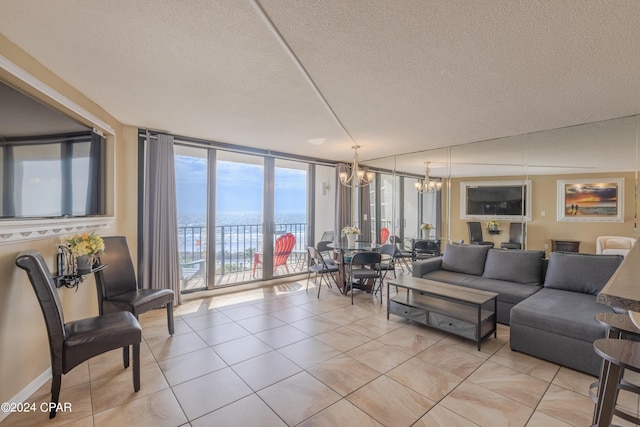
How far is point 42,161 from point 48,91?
56 centimetres

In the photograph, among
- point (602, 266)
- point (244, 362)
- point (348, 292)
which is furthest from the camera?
point (348, 292)

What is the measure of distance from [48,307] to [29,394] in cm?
84

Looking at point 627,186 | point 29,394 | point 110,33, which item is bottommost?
point 29,394

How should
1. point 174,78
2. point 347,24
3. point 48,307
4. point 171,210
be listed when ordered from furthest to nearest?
1. point 171,210
2. point 174,78
3. point 48,307
4. point 347,24

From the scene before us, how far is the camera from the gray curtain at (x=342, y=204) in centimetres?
600

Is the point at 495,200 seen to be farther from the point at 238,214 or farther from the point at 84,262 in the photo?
the point at 84,262

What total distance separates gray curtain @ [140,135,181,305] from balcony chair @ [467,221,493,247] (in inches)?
181

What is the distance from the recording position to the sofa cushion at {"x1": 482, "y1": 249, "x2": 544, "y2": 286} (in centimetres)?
358

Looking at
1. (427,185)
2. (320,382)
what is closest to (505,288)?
(427,185)

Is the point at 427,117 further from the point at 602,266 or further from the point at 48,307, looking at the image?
the point at 48,307

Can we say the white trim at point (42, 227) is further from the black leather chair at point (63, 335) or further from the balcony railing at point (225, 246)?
the balcony railing at point (225, 246)

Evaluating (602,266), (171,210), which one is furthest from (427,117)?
(171,210)

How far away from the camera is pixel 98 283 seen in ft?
9.00

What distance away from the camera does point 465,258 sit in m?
4.25
